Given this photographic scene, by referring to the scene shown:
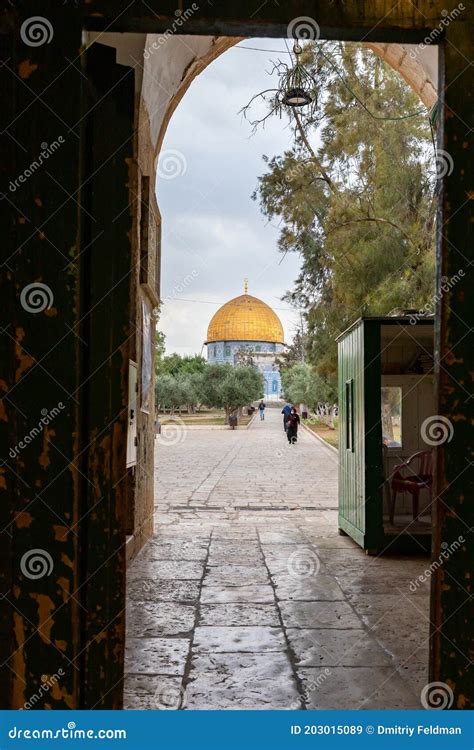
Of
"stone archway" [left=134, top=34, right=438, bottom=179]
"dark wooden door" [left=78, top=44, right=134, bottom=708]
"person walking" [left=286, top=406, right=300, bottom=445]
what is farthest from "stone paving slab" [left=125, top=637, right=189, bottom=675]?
"person walking" [left=286, top=406, right=300, bottom=445]

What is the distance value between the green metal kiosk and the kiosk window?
0.5 inches

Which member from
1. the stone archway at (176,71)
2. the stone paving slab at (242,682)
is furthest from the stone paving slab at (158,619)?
the stone archway at (176,71)

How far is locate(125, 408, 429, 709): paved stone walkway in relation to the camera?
346 centimetres

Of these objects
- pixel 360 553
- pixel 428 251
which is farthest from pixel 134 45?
pixel 428 251

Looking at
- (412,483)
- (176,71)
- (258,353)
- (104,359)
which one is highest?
(258,353)

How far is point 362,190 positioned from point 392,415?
6260 millimetres

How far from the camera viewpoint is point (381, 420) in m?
7.23

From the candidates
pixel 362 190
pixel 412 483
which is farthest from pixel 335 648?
pixel 362 190

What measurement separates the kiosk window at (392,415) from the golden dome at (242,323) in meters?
68.4

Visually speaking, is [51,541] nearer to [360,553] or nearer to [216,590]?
[216,590]

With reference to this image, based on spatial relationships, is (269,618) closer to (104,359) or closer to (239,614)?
(239,614)

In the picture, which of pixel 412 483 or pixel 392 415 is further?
pixel 392 415

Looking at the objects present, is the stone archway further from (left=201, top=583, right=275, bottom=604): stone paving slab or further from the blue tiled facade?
the blue tiled facade

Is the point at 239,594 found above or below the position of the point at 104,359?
below
